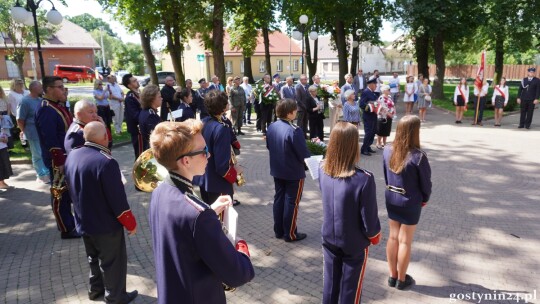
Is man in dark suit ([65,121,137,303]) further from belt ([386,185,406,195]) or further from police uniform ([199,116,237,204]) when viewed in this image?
belt ([386,185,406,195])

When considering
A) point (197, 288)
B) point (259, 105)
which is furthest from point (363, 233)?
point (259, 105)

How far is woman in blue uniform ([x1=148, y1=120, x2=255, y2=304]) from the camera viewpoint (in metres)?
2.00

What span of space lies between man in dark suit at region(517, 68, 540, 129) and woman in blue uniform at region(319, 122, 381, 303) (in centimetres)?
1366

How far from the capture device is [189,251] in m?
2.05

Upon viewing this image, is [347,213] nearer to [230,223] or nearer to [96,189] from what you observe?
[230,223]

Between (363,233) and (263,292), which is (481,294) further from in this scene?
(263,292)

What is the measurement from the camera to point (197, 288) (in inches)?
83.3

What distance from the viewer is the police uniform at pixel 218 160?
479 centimetres

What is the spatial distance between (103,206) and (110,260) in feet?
2.00

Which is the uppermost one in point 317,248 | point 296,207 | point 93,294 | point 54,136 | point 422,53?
point 422,53

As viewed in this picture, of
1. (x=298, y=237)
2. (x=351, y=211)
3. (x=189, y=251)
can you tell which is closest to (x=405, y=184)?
(x=351, y=211)

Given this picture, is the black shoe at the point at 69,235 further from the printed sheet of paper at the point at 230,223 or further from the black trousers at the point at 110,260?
the printed sheet of paper at the point at 230,223

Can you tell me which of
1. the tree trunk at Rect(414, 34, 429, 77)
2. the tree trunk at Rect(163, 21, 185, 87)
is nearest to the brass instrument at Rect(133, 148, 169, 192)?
the tree trunk at Rect(163, 21, 185, 87)

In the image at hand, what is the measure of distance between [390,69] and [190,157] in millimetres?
88582
